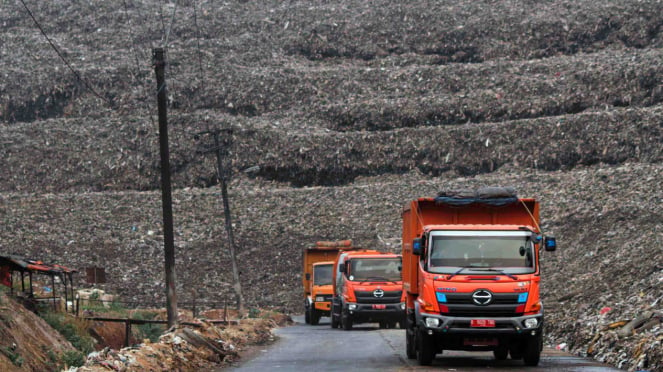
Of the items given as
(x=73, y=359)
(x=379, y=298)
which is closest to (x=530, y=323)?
(x=73, y=359)

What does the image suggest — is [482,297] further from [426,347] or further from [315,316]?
[315,316]

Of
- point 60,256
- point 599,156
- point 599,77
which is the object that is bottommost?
point 60,256

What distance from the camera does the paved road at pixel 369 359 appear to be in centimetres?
1802

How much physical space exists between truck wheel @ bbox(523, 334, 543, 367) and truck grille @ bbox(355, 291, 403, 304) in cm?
1445

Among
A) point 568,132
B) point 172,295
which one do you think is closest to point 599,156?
point 568,132

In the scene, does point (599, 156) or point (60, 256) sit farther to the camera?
point (599, 156)

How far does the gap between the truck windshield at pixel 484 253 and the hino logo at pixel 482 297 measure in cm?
55

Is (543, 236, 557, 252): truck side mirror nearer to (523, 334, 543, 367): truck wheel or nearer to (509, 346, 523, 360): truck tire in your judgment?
(523, 334, 543, 367): truck wheel

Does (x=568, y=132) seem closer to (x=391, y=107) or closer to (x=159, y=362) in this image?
(x=391, y=107)

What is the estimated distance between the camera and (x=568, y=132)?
74.9 m

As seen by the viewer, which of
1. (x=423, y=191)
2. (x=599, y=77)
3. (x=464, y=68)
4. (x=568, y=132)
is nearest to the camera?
(x=423, y=191)

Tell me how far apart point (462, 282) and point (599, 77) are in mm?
68668

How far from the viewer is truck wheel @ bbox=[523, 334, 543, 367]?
59.2 ft

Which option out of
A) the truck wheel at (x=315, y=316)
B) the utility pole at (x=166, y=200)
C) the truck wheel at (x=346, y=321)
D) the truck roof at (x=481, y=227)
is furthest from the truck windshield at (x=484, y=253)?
the truck wheel at (x=315, y=316)
